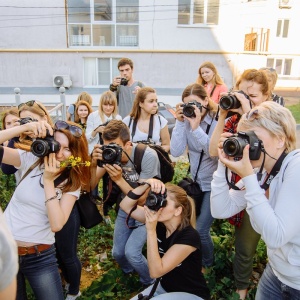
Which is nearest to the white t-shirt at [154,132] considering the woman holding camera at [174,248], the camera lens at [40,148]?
the woman holding camera at [174,248]

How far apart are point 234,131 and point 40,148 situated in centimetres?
145

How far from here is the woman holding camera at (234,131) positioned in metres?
2.61

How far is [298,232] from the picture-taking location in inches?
64.2

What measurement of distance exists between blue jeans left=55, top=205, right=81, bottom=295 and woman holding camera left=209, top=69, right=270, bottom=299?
46.8 inches

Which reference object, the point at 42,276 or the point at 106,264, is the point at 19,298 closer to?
the point at 42,276

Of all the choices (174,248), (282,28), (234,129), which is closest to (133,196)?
(174,248)

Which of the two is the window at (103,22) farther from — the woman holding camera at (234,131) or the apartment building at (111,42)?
the woman holding camera at (234,131)

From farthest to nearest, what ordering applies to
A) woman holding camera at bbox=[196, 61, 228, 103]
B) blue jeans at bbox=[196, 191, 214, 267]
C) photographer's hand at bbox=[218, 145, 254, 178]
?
woman holding camera at bbox=[196, 61, 228, 103] < blue jeans at bbox=[196, 191, 214, 267] < photographer's hand at bbox=[218, 145, 254, 178]

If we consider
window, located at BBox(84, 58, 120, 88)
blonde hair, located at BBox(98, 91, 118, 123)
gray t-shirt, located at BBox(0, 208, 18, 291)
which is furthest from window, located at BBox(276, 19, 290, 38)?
gray t-shirt, located at BBox(0, 208, 18, 291)

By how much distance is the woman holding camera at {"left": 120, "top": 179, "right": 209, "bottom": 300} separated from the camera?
2152mm

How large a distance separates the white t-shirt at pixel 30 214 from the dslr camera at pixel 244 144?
1.23m

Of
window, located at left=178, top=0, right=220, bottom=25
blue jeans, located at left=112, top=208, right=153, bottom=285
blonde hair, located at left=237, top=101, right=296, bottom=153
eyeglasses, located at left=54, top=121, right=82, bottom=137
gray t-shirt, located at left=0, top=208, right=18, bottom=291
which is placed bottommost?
blue jeans, located at left=112, top=208, right=153, bottom=285

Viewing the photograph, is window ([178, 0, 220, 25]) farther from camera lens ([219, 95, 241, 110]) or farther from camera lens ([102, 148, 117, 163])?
camera lens ([102, 148, 117, 163])

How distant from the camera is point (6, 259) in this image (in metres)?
1.04
